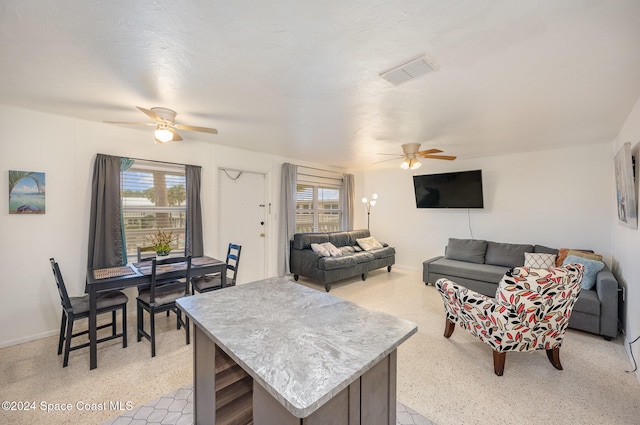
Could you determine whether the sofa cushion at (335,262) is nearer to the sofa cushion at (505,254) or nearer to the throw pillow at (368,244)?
the throw pillow at (368,244)

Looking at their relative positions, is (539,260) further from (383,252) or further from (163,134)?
(163,134)

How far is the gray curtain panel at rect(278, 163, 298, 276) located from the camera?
499cm

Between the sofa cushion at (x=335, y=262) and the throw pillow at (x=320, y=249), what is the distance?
192 mm

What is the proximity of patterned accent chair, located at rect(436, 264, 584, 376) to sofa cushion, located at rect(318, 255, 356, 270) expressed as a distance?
2387 millimetres

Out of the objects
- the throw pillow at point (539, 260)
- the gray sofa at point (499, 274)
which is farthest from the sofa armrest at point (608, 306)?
the throw pillow at point (539, 260)

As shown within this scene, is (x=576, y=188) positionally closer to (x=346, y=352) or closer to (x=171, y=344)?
(x=346, y=352)

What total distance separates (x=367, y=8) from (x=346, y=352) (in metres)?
1.61

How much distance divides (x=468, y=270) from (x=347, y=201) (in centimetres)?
313

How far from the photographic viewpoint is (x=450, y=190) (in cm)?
509

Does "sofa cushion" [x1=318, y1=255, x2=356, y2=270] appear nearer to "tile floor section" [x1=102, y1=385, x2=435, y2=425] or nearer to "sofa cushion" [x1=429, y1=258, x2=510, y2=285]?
"sofa cushion" [x1=429, y1=258, x2=510, y2=285]

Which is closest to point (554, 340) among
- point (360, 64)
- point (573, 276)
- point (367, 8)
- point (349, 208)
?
point (573, 276)

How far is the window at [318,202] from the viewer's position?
226 inches

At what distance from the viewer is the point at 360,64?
1818 mm

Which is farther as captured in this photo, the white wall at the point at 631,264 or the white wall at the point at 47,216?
the white wall at the point at 47,216
